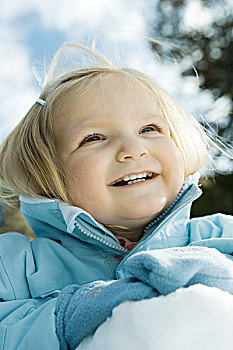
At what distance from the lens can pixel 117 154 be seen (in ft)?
4.56

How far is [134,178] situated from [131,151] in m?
0.08

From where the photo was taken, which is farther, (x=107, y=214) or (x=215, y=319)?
(x=107, y=214)

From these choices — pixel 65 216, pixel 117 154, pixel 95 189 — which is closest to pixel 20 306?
pixel 65 216

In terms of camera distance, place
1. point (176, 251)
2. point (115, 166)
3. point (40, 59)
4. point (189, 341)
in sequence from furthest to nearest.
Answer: point (40, 59) < point (115, 166) < point (176, 251) < point (189, 341)

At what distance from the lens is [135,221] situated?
1431 millimetres

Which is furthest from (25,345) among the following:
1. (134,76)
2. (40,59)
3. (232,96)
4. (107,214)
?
(232,96)

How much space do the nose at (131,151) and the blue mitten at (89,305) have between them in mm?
474

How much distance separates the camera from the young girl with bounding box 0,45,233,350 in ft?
4.44

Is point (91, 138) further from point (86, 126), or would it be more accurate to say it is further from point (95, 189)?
point (95, 189)

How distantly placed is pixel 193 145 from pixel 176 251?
2.96 feet

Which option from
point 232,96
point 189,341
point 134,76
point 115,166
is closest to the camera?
point 189,341

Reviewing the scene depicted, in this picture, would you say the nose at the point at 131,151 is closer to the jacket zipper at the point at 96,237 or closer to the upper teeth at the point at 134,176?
the upper teeth at the point at 134,176

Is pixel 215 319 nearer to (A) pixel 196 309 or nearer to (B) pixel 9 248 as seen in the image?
(A) pixel 196 309

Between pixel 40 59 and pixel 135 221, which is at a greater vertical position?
pixel 40 59
